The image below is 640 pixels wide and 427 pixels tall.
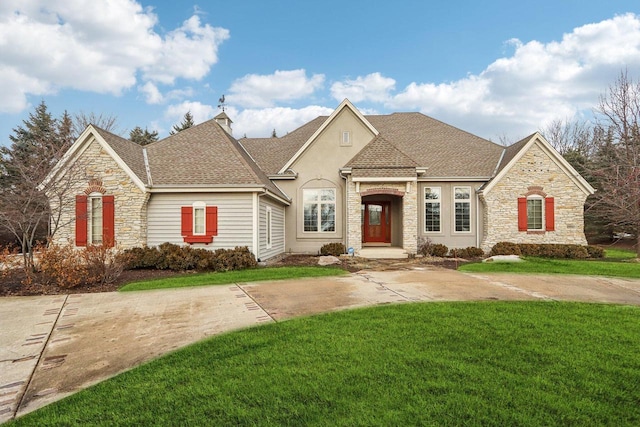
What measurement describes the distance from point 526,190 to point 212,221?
14.9 metres

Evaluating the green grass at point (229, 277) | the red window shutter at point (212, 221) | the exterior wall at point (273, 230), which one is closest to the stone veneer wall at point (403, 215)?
the exterior wall at point (273, 230)

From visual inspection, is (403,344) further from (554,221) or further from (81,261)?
(554,221)

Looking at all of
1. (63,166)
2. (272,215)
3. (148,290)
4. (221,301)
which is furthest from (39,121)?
(221,301)

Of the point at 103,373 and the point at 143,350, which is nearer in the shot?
the point at 103,373

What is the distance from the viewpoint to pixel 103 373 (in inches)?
156

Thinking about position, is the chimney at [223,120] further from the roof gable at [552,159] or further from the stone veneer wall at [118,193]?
the roof gable at [552,159]

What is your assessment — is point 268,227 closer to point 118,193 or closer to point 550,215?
point 118,193

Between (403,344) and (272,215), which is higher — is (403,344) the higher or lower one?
the lower one

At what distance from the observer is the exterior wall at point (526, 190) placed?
1683 centimetres

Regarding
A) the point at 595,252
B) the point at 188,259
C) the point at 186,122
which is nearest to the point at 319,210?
the point at 188,259

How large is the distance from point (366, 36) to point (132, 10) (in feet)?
40.7

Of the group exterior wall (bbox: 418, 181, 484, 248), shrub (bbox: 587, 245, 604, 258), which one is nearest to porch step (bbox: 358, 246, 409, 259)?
exterior wall (bbox: 418, 181, 484, 248)

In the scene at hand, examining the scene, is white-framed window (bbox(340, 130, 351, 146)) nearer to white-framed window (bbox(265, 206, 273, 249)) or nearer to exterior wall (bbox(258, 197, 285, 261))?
exterior wall (bbox(258, 197, 285, 261))

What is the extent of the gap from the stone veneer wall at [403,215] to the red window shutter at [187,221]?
23.2 ft
